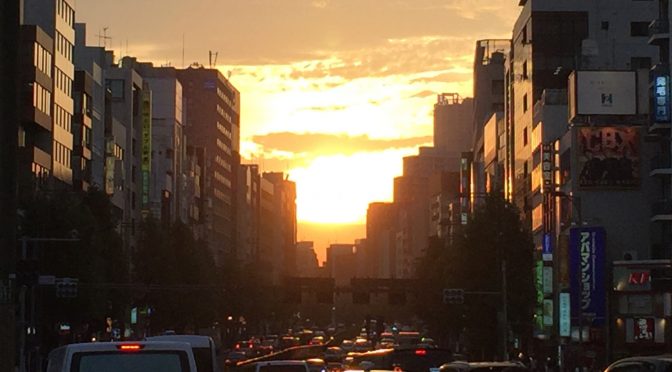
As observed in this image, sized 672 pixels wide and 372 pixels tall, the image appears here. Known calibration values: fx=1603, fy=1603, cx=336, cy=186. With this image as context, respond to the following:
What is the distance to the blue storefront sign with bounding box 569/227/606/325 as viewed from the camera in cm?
10275

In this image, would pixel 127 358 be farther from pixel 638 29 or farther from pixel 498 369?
pixel 638 29

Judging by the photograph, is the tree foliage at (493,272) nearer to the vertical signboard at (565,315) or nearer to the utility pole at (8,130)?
the vertical signboard at (565,315)

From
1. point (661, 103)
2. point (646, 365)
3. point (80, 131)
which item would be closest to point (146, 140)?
point (80, 131)

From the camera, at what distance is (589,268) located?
104 metres

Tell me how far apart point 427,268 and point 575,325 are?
167ft

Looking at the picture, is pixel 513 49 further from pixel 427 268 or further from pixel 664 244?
pixel 664 244

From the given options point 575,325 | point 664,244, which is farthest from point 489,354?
point 664,244

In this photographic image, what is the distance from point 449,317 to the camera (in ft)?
429

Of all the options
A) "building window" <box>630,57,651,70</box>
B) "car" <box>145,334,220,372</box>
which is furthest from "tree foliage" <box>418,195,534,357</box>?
"car" <box>145,334,220,372</box>

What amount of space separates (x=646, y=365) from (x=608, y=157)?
85743mm

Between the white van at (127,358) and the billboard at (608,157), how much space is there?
84.4 meters

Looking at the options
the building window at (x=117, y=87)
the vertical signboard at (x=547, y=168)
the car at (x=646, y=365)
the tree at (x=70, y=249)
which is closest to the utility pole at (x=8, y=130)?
the car at (x=646, y=365)

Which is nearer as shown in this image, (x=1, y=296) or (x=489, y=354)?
(x=1, y=296)

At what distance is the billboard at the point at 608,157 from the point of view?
106m
